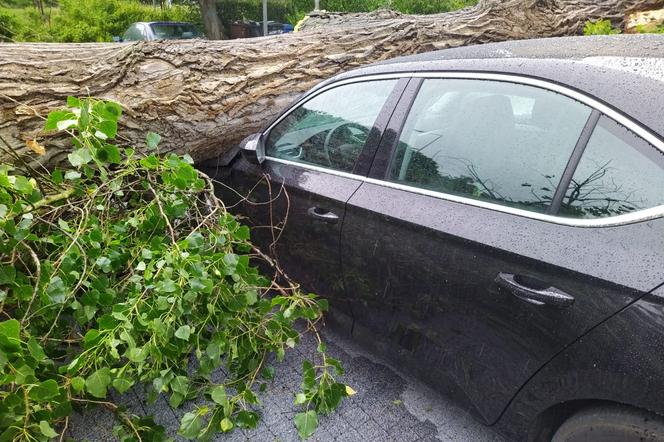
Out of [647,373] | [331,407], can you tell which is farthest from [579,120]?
[331,407]

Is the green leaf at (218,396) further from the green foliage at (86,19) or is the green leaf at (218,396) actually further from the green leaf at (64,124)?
the green foliage at (86,19)

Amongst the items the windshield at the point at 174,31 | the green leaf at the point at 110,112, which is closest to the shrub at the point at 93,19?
the windshield at the point at 174,31

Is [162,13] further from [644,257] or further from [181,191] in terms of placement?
[644,257]

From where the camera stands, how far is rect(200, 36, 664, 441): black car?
1375 mm

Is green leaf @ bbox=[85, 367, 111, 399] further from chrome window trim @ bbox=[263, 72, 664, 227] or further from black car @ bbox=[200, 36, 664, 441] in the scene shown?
chrome window trim @ bbox=[263, 72, 664, 227]

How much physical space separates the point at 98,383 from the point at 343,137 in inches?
59.4

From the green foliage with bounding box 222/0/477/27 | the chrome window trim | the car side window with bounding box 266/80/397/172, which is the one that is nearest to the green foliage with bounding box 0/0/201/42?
the green foliage with bounding box 222/0/477/27

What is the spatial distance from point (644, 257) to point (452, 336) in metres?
0.72

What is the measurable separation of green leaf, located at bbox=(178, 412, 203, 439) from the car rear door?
86 cm

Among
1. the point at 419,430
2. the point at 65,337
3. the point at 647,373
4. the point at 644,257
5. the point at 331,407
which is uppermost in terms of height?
the point at 644,257

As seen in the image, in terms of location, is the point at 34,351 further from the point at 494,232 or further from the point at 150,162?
the point at 494,232

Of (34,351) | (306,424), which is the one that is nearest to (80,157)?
(34,351)

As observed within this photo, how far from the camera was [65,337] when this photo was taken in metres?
1.99

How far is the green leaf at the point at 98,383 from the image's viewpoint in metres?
1.53
